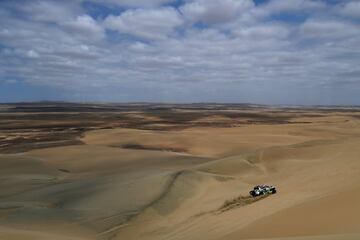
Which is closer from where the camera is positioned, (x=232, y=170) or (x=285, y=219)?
(x=285, y=219)

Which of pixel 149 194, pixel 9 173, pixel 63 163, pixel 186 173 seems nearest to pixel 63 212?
pixel 149 194

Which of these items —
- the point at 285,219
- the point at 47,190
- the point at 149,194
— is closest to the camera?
the point at 285,219

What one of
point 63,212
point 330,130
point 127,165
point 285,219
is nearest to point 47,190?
point 63,212

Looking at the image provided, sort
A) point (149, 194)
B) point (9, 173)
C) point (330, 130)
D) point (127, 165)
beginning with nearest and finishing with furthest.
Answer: point (149, 194) < point (9, 173) < point (127, 165) < point (330, 130)

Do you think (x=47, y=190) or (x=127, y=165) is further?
(x=127, y=165)

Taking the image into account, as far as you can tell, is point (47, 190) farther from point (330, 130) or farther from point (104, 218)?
point (330, 130)

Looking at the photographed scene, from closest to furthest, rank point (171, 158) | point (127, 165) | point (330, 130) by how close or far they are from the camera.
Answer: point (127, 165)
point (171, 158)
point (330, 130)

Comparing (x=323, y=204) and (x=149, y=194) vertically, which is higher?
(x=323, y=204)

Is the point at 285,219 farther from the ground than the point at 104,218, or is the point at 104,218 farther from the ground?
the point at 285,219

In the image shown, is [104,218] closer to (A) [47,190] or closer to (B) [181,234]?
(B) [181,234]
